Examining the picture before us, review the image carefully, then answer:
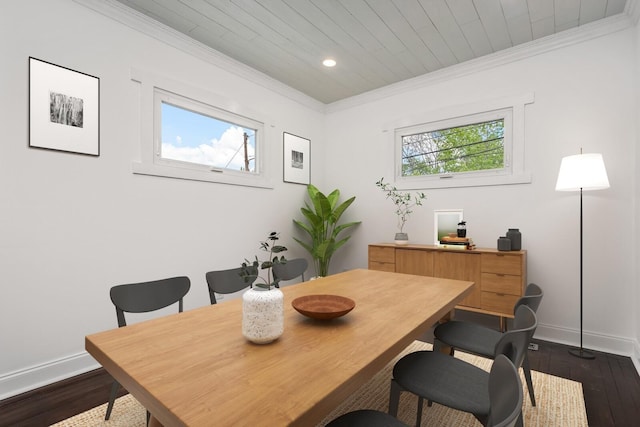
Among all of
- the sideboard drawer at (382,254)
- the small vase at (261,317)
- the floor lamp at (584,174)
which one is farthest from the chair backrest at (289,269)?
the floor lamp at (584,174)

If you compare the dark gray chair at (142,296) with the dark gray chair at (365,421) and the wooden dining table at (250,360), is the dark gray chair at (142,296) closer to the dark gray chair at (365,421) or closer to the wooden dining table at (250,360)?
the wooden dining table at (250,360)

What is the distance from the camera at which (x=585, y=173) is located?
8.70 ft

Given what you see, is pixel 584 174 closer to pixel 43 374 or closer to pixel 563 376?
pixel 563 376

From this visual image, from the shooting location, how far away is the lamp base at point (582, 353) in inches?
107

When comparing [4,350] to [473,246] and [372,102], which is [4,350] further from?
[372,102]

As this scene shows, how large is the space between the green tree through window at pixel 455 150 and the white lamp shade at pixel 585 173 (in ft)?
2.68

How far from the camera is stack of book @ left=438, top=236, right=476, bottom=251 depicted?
328 centimetres

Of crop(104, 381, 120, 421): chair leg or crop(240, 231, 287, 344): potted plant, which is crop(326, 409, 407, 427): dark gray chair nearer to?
crop(240, 231, 287, 344): potted plant

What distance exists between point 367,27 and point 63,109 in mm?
2657

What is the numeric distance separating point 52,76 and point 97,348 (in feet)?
7.43

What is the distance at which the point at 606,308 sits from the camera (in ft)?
9.45

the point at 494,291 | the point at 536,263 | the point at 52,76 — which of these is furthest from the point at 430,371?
the point at 52,76

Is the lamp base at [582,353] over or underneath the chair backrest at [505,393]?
underneath

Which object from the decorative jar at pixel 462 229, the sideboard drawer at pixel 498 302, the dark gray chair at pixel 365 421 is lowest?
the sideboard drawer at pixel 498 302
